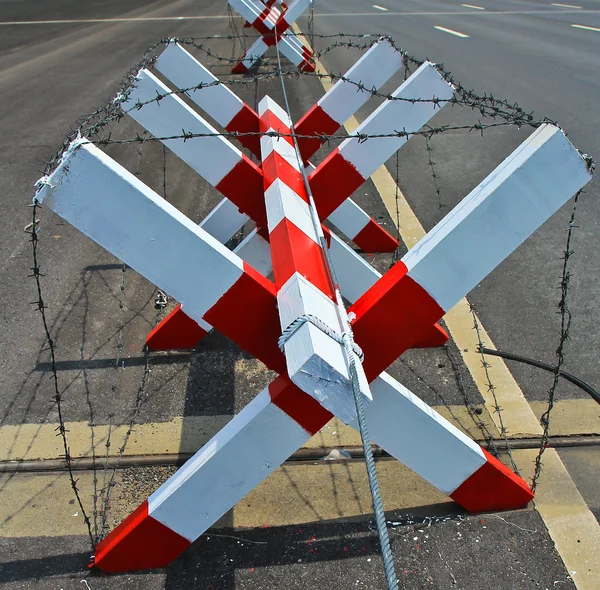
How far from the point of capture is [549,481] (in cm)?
287

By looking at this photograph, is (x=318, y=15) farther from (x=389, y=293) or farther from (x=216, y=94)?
(x=389, y=293)

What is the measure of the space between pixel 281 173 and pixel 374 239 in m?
2.24

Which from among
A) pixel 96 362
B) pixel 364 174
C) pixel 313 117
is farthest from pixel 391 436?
pixel 313 117

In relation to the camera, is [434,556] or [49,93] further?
[49,93]

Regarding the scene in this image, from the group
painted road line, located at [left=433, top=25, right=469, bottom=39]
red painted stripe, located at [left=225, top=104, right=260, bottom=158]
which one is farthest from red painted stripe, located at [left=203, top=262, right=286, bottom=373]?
painted road line, located at [left=433, top=25, right=469, bottom=39]

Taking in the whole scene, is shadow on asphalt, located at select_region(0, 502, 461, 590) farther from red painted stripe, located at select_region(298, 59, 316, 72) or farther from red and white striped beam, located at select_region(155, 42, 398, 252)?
red painted stripe, located at select_region(298, 59, 316, 72)

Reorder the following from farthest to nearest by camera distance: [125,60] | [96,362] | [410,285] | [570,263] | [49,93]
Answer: [125,60], [49,93], [570,263], [96,362], [410,285]

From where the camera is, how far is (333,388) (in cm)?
166

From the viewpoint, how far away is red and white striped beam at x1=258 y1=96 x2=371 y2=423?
5.39 feet

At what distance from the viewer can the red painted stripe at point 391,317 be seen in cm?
202

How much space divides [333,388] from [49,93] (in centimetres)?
1036

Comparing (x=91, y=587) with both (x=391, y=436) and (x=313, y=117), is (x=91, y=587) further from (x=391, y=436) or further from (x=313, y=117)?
(x=313, y=117)

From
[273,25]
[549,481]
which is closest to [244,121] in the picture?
[549,481]

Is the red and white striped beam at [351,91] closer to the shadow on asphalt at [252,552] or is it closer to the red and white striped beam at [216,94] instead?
the red and white striped beam at [216,94]
